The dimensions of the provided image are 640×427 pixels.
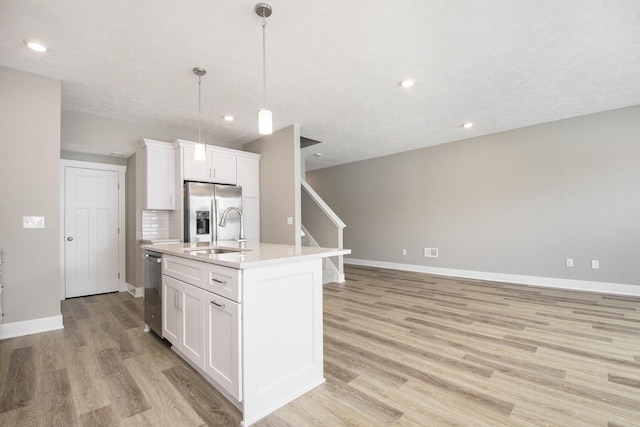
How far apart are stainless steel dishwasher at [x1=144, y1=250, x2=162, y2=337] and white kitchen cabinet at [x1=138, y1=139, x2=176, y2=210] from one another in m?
1.63

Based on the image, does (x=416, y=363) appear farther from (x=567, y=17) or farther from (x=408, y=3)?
(x=567, y=17)

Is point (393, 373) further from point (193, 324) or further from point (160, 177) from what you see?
point (160, 177)

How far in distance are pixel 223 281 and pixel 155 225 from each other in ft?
11.7

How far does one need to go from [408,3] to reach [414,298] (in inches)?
141

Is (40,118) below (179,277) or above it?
above

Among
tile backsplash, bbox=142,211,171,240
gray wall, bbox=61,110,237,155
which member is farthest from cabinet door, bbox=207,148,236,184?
tile backsplash, bbox=142,211,171,240

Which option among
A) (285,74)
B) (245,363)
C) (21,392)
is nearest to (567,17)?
(285,74)

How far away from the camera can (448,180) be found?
19.4ft

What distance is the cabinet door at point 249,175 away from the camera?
5012 mm

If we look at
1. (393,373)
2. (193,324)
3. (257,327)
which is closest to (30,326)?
(193,324)

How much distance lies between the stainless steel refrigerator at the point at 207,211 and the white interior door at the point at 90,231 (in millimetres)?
1537

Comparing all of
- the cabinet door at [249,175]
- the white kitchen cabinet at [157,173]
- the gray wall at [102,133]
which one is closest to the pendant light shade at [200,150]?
the white kitchen cabinet at [157,173]

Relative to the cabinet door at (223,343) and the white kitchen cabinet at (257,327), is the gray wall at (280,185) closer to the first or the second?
the white kitchen cabinet at (257,327)

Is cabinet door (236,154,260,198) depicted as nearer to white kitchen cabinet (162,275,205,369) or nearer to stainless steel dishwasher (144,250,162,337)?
stainless steel dishwasher (144,250,162,337)
